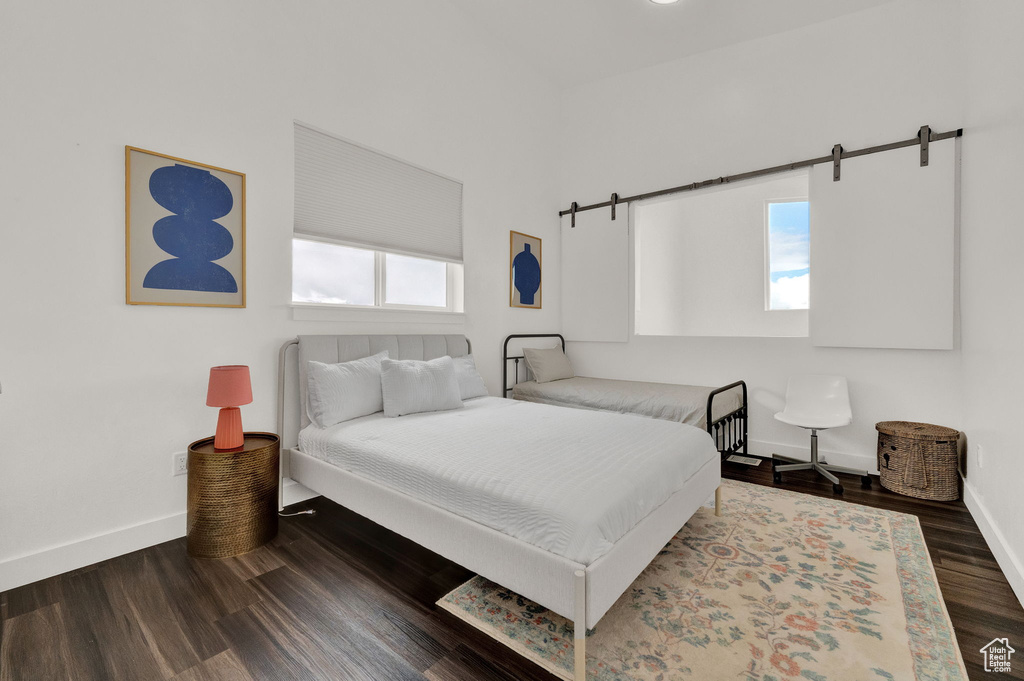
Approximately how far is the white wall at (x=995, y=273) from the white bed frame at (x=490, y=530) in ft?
3.93

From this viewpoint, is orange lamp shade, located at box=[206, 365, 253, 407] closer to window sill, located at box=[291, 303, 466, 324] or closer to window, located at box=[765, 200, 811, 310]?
window sill, located at box=[291, 303, 466, 324]

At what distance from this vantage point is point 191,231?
2.34 metres

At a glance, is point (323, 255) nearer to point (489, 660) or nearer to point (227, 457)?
point (227, 457)

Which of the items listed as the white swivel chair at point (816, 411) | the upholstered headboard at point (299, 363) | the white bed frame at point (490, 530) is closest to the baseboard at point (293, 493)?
the white bed frame at point (490, 530)

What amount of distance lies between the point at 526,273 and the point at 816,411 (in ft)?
8.93

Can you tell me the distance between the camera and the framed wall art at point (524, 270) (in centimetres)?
439

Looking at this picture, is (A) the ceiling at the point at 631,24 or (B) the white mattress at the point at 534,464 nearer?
(B) the white mattress at the point at 534,464

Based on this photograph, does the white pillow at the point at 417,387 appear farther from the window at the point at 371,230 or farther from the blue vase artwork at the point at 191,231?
the blue vase artwork at the point at 191,231

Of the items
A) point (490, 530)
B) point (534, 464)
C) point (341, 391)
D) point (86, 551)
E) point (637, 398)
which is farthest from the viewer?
point (637, 398)

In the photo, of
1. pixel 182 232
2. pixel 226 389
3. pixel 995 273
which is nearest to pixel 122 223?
pixel 182 232

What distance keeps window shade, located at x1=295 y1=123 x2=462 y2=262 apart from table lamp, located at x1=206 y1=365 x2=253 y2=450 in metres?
1.03

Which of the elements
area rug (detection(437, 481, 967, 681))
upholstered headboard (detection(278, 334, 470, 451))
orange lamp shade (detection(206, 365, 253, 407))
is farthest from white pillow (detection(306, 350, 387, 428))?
area rug (detection(437, 481, 967, 681))

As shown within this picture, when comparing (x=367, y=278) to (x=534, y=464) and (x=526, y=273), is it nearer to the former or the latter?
(x=526, y=273)

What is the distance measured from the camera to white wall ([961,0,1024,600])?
189 centimetres
